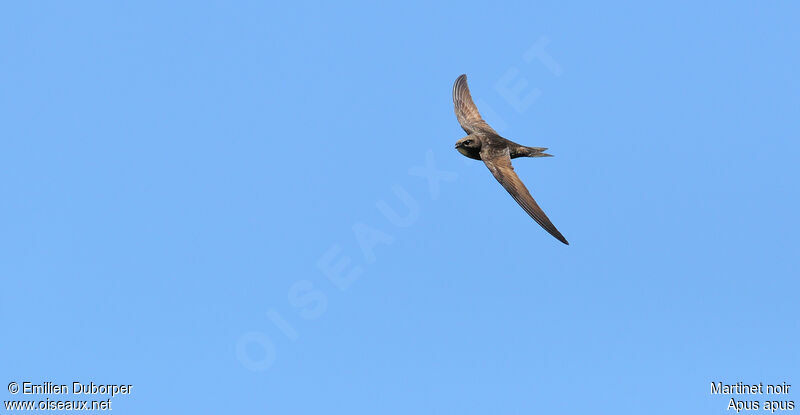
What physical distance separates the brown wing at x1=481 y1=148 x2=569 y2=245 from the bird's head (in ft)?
0.73

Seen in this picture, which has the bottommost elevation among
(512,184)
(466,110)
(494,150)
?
(512,184)

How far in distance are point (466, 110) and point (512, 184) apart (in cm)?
533

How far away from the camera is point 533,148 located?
66.4 feet

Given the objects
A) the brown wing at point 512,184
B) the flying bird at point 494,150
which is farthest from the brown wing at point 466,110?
the brown wing at point 512,184

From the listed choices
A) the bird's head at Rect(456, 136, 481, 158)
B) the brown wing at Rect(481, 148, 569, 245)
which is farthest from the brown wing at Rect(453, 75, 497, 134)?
the brown wing at Rect(481, 148, 569, 245)

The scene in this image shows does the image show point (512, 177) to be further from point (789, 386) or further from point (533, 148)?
point (789, 386)

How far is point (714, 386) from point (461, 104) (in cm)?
1036

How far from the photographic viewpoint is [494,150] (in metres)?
20.0

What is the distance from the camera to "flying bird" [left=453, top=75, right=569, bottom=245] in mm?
17703

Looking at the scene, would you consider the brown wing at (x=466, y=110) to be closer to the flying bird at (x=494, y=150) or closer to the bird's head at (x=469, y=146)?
the flying bird at (x=494, y=150)

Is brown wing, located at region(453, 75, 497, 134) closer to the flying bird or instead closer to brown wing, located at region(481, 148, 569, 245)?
the flying bird

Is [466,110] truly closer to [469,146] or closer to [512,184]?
[469,146]

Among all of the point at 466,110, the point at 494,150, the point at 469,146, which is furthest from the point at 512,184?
the point at 466,110

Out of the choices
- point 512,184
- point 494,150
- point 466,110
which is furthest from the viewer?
point 466,110
